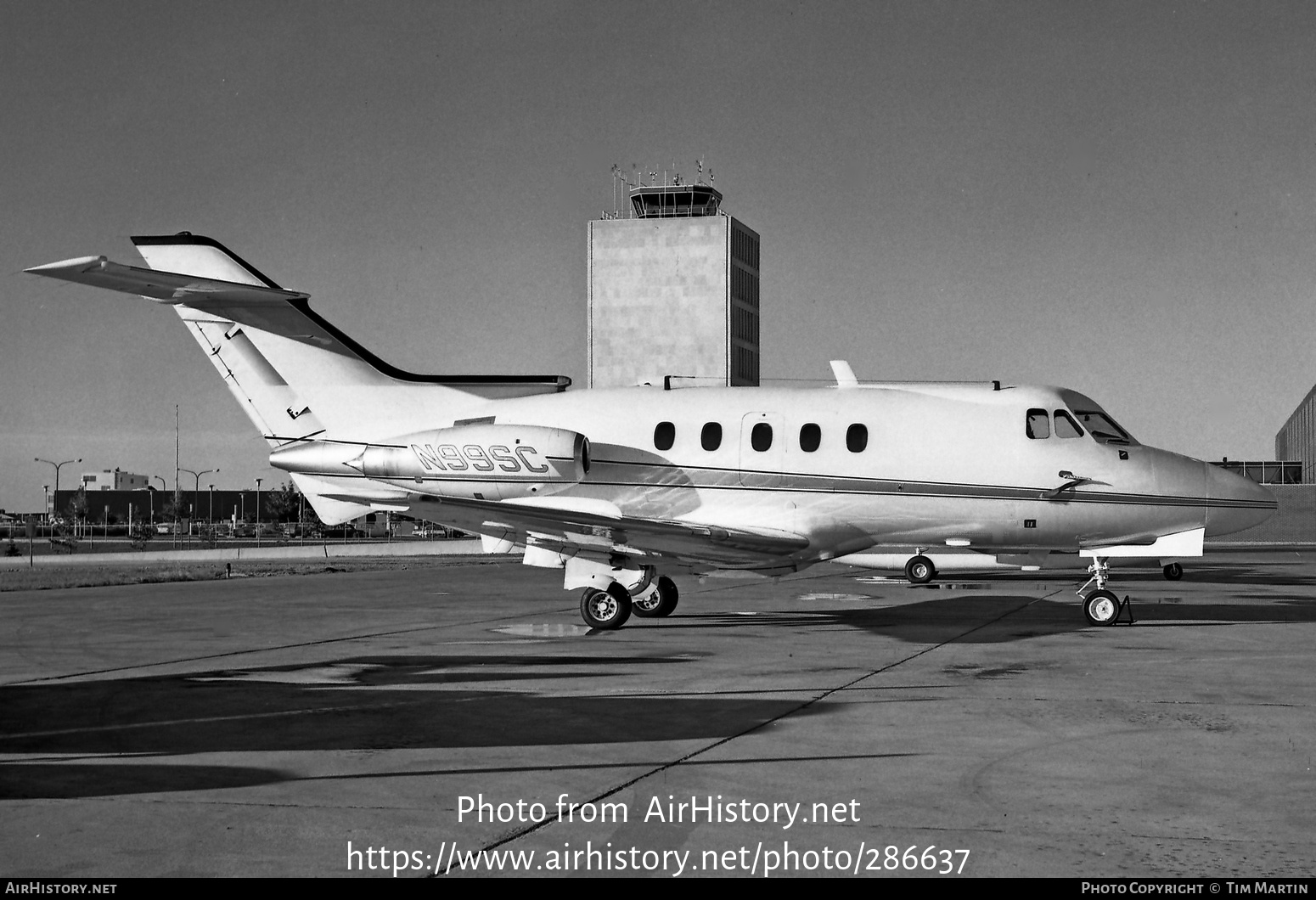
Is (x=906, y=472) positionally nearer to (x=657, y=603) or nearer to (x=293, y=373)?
(x=657, y=603)

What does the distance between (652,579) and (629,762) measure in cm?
1038

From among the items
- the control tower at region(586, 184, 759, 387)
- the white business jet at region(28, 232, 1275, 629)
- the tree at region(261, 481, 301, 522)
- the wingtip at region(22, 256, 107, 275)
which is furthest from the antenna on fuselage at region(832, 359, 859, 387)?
the tree at region(261, 481, 301, 522)

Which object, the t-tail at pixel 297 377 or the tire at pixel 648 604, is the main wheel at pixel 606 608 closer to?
the tire at pixel 648 604

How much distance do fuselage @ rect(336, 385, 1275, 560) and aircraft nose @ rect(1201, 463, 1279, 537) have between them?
0.02 m

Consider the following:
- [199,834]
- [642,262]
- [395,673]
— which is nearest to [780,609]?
[395,673]

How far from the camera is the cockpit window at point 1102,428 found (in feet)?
58.0

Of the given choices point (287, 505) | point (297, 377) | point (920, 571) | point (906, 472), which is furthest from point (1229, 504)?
point (287, 505)

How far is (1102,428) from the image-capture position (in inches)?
701

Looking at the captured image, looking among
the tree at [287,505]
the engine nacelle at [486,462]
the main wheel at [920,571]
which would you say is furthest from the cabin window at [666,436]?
the tree at [287,505]

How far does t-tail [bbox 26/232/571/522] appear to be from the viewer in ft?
64.1

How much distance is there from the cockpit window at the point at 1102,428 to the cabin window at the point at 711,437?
17.2 ft
